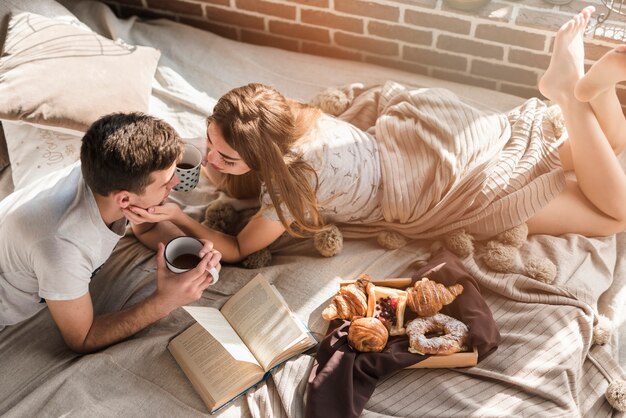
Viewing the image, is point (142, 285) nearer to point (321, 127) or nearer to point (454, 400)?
point (321, 127)

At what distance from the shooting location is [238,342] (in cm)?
163

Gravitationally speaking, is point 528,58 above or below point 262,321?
above

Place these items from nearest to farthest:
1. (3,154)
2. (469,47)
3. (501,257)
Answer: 1. (501,257)
2. (3,154)
3. (469,47)

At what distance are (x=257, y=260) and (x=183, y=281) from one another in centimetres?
34

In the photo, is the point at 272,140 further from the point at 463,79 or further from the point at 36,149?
the point at 463,79

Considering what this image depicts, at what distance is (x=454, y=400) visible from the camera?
1.52 m

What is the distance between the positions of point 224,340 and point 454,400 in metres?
0.61

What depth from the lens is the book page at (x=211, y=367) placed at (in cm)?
154

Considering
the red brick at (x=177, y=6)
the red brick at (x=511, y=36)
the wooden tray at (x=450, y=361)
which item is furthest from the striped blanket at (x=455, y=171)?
the red brick at (x=177, y=6)

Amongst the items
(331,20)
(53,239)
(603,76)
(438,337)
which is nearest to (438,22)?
(331,20)

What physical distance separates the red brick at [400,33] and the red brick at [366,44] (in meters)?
0.04

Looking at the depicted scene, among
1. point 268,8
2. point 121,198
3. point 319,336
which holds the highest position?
point 268,8

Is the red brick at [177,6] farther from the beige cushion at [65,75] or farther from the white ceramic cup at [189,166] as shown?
the white ceramic cup at [189,166]

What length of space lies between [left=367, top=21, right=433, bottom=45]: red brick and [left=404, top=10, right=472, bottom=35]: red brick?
39 mm
